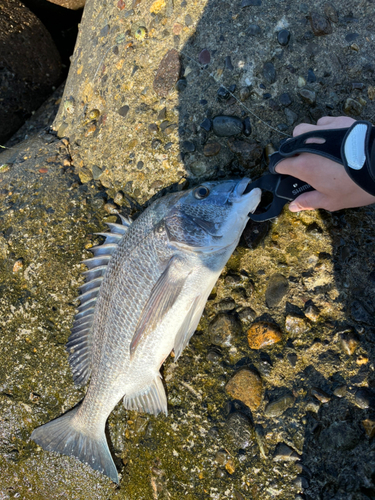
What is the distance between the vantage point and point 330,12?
2.52 meters

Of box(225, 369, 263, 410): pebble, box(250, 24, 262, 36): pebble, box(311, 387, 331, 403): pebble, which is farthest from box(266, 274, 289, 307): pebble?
box(250, 24, 262, 36): pebble

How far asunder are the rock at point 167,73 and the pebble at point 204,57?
0.21 m

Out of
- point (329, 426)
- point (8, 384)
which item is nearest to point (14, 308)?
point (8, 384)

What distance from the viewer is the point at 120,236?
111 inches

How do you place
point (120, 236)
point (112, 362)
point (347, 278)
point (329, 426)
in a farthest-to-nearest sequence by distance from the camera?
point (120, 236) → point (112, 362) → point (347, 278) → point (329, 426)

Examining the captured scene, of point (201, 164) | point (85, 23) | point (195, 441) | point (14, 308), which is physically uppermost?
point (85, 23)

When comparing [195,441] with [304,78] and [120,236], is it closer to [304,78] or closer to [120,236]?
[120,236]

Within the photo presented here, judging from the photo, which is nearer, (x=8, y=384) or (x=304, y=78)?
(x=304, y=78)

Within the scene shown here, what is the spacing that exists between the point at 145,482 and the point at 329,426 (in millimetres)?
1624

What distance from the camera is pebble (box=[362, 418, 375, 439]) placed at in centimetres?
205

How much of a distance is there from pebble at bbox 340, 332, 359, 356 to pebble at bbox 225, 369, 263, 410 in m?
0.68

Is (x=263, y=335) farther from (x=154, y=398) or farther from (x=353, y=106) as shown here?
(x=353, y=106)

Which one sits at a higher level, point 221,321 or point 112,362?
point 112,362

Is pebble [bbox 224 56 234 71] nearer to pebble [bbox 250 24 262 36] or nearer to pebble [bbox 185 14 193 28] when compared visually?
pebble [bbox 250 24 262 36]
